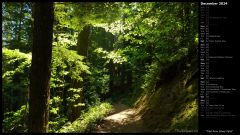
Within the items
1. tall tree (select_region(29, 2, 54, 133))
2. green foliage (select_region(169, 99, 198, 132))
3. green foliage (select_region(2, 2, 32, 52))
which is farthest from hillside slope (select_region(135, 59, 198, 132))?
green foliage (select_region(2, 2, 32, 52))

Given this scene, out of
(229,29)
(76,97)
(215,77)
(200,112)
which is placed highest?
(229,29)

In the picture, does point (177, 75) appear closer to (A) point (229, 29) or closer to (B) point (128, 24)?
(B) point (128, 24)

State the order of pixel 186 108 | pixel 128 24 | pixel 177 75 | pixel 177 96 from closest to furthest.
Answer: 1. pixel 186 108
2. pixel 177 96
3. pixel 177 75
4. pixel 128 24

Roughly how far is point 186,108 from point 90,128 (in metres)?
4.80

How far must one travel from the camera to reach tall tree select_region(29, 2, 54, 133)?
308 inches

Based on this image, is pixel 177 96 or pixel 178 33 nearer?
pixel 177 96

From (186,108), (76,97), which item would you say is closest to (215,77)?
(186,108)

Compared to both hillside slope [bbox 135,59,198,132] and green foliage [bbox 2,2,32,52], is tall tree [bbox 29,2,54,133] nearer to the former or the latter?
green foliage [bbox 2,2,32,52]

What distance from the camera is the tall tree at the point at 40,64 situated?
25.7 ft

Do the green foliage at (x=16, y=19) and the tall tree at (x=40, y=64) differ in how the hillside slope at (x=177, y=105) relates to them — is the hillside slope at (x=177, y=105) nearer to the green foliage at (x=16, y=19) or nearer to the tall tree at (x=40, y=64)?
the tall tree at (x=40, y=64)

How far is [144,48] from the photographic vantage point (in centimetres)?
1777

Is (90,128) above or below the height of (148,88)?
below

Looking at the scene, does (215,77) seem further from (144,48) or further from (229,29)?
(144,48)

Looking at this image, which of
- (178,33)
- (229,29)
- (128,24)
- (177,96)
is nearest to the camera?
(229,29)
